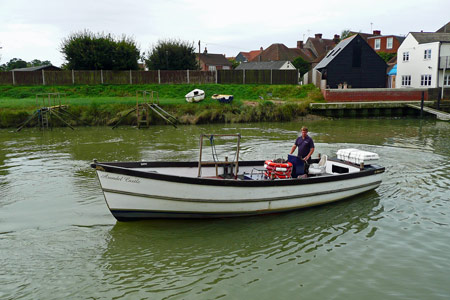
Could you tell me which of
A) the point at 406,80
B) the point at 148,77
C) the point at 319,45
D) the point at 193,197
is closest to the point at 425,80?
the point at 406,80

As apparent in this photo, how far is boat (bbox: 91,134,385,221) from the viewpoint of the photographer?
8570 mm

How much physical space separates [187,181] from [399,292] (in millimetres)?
4752

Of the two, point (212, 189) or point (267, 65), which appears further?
point (267, 65)

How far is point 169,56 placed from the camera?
156ft

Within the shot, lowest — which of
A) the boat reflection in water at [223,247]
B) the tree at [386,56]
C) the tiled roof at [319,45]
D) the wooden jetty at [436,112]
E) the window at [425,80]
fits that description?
the boat reflection in water at [223,247]

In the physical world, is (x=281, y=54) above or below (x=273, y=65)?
above

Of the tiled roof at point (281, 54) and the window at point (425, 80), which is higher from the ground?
the tiled roof at point (281, 54)

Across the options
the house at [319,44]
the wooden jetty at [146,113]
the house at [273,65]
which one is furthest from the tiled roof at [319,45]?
the wooden jetty at [146,113]

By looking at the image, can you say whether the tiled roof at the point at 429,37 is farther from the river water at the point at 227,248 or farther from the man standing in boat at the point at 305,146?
the man standing in boat at the point at 305,146

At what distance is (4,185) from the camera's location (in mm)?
12992

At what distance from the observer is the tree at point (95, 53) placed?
42625mm

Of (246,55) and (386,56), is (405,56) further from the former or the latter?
(246,55)

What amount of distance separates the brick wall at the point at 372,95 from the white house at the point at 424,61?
418 centimetres

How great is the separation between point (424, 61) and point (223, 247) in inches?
1666
